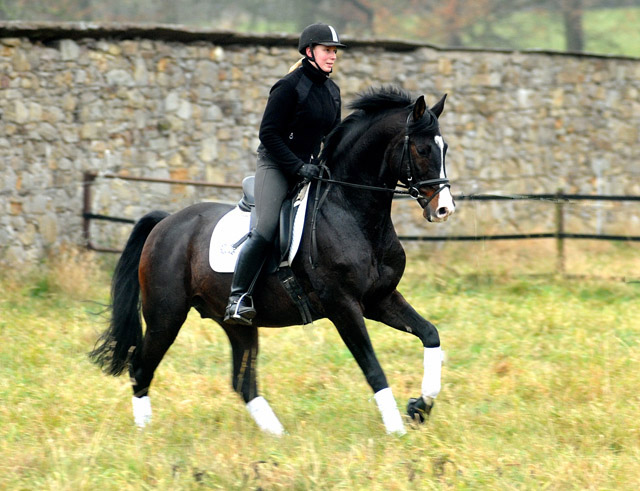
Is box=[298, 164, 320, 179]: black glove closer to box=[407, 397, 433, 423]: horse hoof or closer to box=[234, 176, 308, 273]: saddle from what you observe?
box=[234, 176, 308, 273]: saddle

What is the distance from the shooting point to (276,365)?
8055 millimetres

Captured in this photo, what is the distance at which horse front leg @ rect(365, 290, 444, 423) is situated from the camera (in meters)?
5.79

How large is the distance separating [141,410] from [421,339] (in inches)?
83.0

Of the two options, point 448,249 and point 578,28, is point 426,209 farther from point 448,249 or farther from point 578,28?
point 578,28

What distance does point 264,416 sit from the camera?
20.6 ft

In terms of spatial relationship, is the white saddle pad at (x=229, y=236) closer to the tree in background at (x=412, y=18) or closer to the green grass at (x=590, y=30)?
the tree in background at (x=412, y=18)

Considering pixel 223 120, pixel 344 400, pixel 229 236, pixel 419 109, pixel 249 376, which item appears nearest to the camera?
pixel 419 109

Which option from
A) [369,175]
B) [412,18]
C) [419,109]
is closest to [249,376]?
[369,175]

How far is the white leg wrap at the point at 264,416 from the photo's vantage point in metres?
6.13

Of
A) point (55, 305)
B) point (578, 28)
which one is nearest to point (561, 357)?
point (55, 305)

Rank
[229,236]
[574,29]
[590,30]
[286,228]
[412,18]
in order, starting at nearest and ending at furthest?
[286,228]
[229,236]
[574,29]
[412,18]
[590,30]

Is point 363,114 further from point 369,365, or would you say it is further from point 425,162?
point 369,365

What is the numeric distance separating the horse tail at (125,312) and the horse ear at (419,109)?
2.38 m

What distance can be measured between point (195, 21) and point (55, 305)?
20.2m
